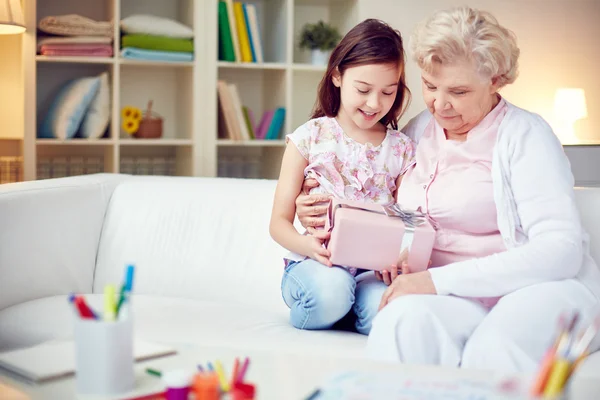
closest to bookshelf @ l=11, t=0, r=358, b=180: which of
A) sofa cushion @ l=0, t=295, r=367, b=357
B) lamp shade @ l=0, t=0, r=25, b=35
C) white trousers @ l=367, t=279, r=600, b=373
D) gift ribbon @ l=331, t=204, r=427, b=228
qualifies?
lamp shade @ l=0, t=0, r=25, b=35

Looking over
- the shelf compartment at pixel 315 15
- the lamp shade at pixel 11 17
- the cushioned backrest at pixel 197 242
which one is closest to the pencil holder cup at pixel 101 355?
the cushioned backrest at pixel 197 242

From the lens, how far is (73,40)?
3324 mm

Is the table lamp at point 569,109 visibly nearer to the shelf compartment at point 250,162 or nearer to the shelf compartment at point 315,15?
the shelf compartment at point 315,15

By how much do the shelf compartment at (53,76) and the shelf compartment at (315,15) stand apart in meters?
0.99

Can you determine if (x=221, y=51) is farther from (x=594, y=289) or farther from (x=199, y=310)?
(x=594, y=289)

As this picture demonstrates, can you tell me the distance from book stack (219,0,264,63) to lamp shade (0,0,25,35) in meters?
0.89

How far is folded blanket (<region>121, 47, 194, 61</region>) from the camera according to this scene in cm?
341

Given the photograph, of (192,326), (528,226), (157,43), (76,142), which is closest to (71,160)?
(76,142)

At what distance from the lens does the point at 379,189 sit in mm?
1854

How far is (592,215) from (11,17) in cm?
232

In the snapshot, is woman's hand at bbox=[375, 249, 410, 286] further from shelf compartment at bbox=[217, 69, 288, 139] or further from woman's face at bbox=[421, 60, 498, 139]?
shelf compartment at bbox=[217, 69, 288, 139]

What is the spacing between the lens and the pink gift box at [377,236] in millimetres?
1598

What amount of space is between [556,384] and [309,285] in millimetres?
1019

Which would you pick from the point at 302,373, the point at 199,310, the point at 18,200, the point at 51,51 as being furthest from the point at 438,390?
the point at 51,51
